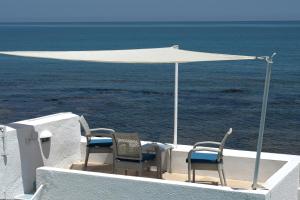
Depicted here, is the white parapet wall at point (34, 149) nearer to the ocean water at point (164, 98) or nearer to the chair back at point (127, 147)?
the chair back at point (127, 147)

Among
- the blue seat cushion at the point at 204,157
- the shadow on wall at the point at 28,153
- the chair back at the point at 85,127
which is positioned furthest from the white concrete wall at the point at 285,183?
the shadow on wall at the point at 28,153

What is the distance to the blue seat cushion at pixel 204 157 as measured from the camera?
716 centimetres

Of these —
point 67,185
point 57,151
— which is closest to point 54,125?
point 57,151

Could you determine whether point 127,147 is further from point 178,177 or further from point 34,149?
point 34,149

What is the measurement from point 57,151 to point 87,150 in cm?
39

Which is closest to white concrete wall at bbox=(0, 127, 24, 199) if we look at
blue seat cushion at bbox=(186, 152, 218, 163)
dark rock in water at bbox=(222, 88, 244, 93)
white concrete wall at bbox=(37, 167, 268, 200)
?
white concrete wall at bbox=(37, 167, 268, 200)

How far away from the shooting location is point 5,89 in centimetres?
3934

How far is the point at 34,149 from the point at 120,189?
153cm

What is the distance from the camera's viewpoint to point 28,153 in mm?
7355

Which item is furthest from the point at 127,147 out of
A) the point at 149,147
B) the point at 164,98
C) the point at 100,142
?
the point at 164,98

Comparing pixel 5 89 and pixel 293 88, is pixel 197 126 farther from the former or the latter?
pixel 5 89

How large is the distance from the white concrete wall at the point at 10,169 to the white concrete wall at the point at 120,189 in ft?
1.30

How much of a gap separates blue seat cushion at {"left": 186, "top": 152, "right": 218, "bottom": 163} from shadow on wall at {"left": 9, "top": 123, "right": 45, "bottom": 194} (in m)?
1.92

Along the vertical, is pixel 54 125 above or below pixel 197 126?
above
